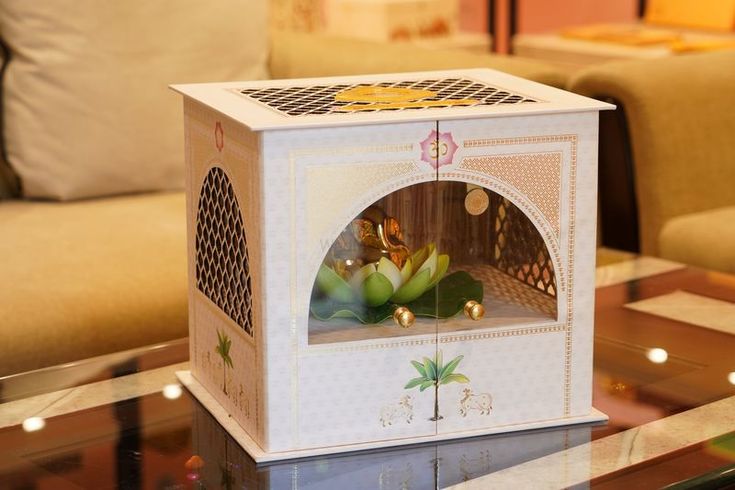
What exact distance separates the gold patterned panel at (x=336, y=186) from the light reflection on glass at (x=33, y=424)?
33cm

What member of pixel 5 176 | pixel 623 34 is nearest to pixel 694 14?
pixel 623 34

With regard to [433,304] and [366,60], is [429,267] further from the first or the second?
[366,60]

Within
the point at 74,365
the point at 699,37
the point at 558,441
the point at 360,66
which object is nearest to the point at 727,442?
the point at 558,441

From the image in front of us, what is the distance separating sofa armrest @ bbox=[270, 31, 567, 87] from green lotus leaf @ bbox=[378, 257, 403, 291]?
1107 millimetres

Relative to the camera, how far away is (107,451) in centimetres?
101

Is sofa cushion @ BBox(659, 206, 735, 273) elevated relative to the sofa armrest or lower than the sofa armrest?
lower

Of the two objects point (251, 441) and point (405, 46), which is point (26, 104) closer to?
point (405, 46)

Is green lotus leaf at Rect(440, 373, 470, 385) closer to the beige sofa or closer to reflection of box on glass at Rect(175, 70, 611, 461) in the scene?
reflection of box on glass at Rect(175, 70, 611, 461)

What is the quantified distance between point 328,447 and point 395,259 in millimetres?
161

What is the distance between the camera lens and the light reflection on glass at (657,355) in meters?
1.20

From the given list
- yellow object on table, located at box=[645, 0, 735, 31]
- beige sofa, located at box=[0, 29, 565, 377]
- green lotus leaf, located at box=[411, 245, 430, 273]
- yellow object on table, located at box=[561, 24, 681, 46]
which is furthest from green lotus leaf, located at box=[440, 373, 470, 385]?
yellow object on table, located at box=[645, 0, 735, 31]

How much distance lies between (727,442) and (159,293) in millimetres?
897

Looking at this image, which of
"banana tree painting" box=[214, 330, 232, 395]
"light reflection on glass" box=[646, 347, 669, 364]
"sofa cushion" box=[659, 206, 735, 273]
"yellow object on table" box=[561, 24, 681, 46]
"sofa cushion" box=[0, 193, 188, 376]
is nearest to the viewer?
"banana tree painting" box=[214, 330, 232, 395]

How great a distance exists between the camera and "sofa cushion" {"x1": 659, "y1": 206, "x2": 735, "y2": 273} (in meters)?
1.97
